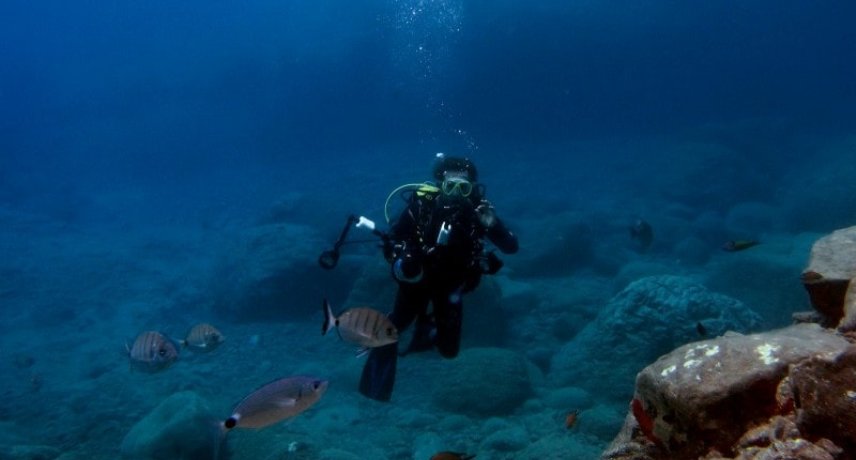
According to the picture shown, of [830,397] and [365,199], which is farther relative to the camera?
[365,199]

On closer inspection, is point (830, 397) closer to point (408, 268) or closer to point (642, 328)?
point (408, 268)

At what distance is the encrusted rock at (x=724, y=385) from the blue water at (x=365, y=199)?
3833 millimetres

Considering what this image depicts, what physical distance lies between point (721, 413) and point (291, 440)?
20.3ft

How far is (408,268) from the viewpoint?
5332 millimetres

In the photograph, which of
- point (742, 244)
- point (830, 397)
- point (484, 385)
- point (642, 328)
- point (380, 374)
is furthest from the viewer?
point (484, 385)

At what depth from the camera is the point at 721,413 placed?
225 centimetres

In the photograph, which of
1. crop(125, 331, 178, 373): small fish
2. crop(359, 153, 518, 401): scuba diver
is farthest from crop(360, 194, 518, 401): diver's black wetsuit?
A: crop(125, 331, 178, 373): small fish

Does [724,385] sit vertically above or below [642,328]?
below

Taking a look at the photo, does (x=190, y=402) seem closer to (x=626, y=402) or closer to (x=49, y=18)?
(x=626, y=402)

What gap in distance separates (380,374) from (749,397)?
207 inches

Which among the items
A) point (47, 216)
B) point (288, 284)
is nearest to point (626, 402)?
point (288, 284)

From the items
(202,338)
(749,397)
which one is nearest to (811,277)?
(749,397)

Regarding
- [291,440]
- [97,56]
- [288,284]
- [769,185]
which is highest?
[97,56]

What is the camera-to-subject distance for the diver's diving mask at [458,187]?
5.32 m
